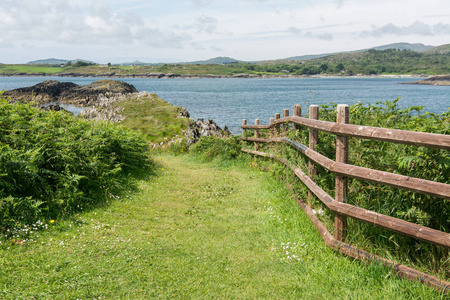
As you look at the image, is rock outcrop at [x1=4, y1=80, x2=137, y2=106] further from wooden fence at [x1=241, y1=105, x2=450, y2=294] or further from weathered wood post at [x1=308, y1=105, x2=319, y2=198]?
wooden fence at [x1=241, y1=105, x2=450, y2=294]

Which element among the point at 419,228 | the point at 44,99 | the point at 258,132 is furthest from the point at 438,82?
the point at 419,228

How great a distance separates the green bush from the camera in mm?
6562

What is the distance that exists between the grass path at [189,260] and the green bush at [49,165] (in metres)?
0.52

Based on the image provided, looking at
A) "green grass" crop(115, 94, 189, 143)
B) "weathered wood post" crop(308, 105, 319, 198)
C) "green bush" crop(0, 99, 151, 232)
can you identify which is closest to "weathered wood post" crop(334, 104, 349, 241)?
"weathered wood post" crop(308, 105, 319, 198)

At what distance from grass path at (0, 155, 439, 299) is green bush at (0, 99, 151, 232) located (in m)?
0.52

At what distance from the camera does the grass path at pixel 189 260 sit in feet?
15.3

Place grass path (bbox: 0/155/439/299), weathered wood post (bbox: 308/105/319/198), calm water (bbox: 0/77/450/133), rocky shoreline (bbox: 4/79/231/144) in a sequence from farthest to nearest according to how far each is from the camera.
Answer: calm water (bbox: 0/77/450/133) → rocky shoreline (bbox: 4/79/231/144) → weathered wood post (bbox: 308/105/319/198) → grass path (bbox: 0/155/439/299)

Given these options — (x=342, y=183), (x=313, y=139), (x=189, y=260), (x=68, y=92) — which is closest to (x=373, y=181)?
(x=342, y=183)

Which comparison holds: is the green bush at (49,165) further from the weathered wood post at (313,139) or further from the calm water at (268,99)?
the calm water at (268,99)

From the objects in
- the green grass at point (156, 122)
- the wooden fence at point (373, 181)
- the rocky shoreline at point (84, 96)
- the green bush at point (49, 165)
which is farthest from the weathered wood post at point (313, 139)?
the rocky shoreline at point (84, 96)

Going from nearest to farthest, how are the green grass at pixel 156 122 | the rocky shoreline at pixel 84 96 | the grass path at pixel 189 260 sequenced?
the grass path at pixel 189 260
the green grass at pixel 156 122
the rocky shoreline at pixel 84 96

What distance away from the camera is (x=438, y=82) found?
13738 centimetres

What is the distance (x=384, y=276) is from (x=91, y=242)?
4.67 meters

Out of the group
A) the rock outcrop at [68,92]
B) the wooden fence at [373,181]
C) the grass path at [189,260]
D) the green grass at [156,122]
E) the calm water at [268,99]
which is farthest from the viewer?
the rock outcrop at [68,92]
